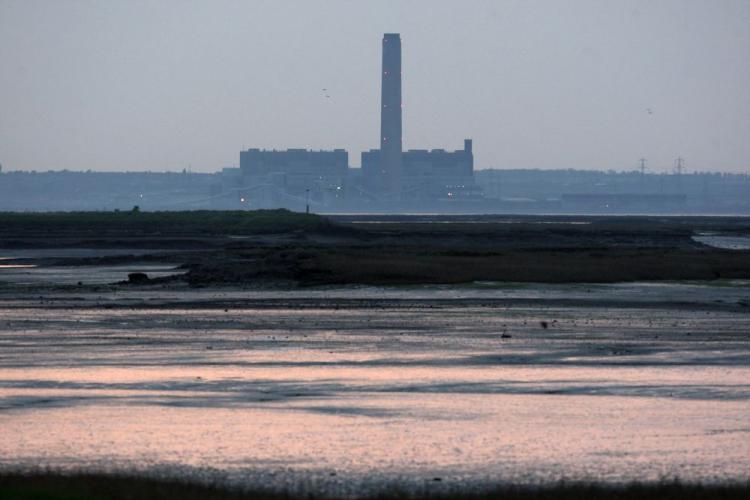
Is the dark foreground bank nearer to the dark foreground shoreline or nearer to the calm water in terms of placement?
the calm water

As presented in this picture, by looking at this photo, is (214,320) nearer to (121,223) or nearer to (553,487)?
(553,487)

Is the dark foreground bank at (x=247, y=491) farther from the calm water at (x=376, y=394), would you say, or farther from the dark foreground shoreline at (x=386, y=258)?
the dark foreground shoreline at (x=386, y=258)

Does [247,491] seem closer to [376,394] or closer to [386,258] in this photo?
[376,394]

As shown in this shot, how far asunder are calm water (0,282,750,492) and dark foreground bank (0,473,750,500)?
68 cm

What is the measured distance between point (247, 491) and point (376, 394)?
6686 millimetres

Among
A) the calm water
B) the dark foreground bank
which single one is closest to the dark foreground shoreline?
the calm water

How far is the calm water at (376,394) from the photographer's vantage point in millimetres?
14492

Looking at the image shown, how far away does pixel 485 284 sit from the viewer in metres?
45.0

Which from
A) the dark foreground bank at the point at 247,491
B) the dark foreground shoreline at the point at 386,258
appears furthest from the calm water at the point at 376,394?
the dark foreground shoreline at the point at 386,258

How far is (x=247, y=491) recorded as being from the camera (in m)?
12.7

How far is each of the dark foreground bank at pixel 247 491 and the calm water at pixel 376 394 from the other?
681 mm

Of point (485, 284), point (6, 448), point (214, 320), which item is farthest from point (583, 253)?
point (6, 448)

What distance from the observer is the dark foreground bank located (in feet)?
40.3

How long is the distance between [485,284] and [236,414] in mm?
28173
